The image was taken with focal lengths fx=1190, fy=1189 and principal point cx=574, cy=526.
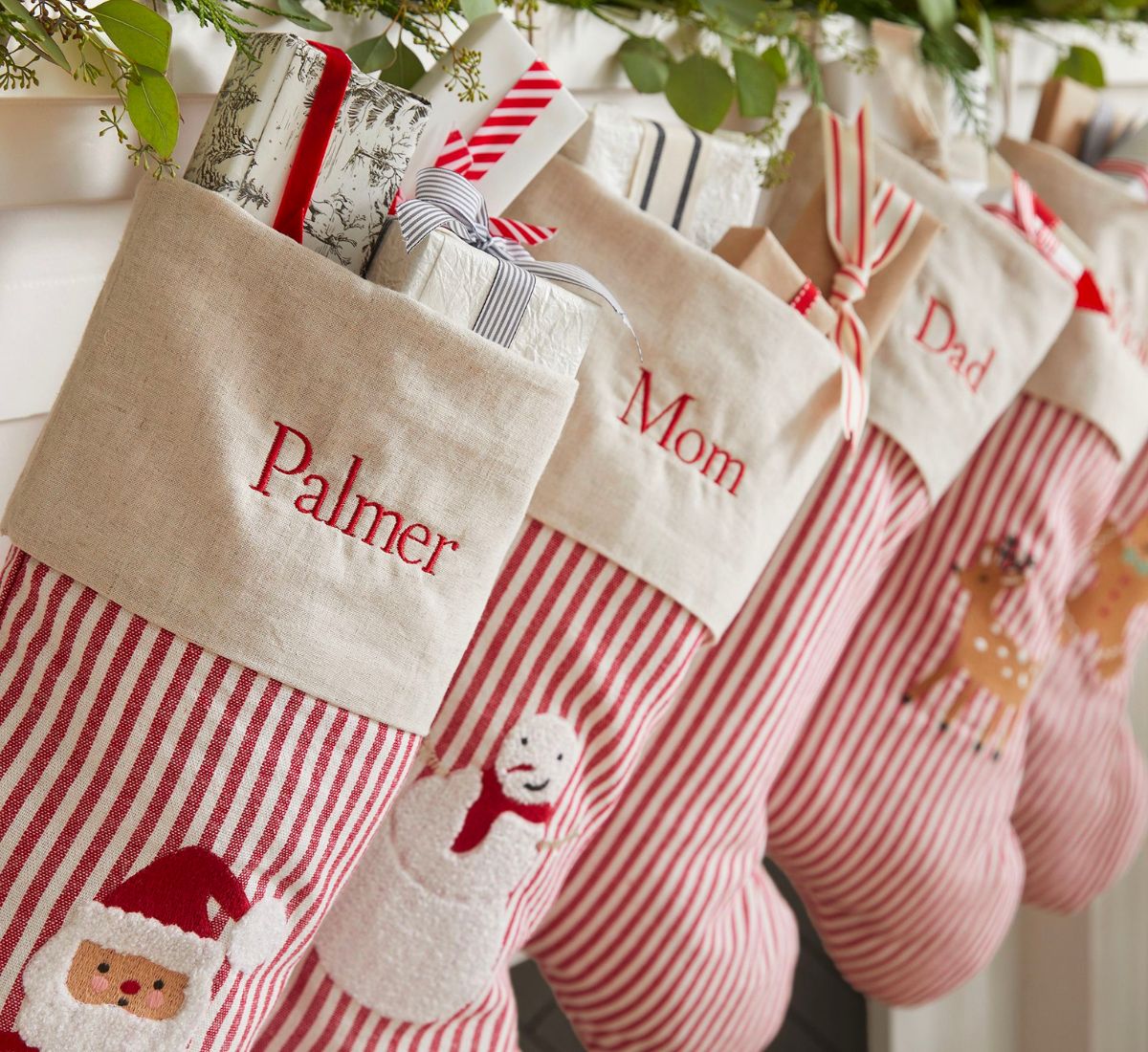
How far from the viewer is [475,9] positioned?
692 millimetres

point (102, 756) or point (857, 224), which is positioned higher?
point (857, 224)

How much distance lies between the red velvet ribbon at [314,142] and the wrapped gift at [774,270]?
0.98 ft

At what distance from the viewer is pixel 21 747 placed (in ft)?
1.90

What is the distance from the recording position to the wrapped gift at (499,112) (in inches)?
26.4

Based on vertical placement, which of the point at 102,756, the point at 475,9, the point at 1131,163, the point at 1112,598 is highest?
the point at 1131,163

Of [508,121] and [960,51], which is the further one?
[960,51]

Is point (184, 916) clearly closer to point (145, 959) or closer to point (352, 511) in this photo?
point (145, 959)

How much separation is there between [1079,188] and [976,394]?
0.30 m

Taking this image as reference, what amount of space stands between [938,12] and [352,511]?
0.71m

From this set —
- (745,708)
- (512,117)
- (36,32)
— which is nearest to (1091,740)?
(745,708)

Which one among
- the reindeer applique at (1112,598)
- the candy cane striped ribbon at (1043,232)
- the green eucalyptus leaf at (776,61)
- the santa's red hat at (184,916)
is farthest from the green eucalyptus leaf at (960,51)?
the santa's red hat at (184,916)

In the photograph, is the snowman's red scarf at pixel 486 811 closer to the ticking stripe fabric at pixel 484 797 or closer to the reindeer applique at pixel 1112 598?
the ticking stripe fabric at pixel 484 797

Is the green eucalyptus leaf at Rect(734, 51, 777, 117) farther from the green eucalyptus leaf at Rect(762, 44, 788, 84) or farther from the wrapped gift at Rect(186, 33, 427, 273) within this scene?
the wrapped gift at Rect(186, 33, 427, 273)

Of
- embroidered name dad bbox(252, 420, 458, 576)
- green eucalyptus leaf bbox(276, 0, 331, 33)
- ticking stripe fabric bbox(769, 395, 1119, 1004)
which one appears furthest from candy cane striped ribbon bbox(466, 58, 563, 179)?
ticking stripe fabric bbox(769, 395, 1119, 1004)
